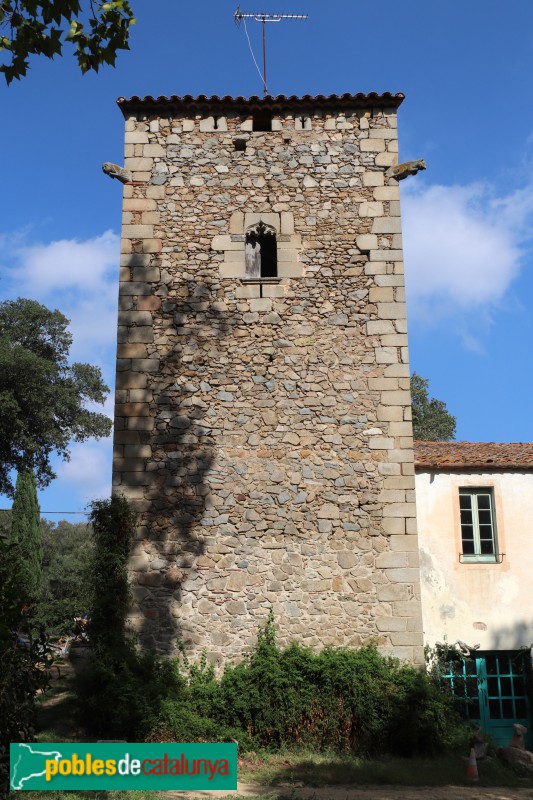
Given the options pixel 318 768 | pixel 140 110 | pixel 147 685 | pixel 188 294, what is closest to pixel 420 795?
pixel 318 768

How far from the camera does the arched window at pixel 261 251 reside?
10.5m

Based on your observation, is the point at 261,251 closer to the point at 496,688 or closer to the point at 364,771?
the point at 364,771

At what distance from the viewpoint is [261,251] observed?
419 inches

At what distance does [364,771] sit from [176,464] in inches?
171

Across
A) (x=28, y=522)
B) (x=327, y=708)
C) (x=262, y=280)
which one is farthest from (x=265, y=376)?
(x=28, y=522)

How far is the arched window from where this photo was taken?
10.5 meters

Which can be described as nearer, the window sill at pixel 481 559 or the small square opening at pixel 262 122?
the small square opening at pixel 262 122

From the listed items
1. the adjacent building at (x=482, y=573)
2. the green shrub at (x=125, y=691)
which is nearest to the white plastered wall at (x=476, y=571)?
the adjacent building at (x=482, y=573)

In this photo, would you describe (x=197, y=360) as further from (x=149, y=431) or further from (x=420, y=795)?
(x=420, y=795)

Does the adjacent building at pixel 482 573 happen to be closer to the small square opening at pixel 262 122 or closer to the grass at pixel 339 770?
the grass at pixel 339 770

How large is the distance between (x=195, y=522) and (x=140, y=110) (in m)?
6.27

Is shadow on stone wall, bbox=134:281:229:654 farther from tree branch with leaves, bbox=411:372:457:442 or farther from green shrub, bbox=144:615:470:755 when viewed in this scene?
tree branch with leaves, bbox=411:372:457:442

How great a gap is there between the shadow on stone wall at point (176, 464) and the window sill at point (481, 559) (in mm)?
4550

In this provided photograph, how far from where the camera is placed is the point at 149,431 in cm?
987
